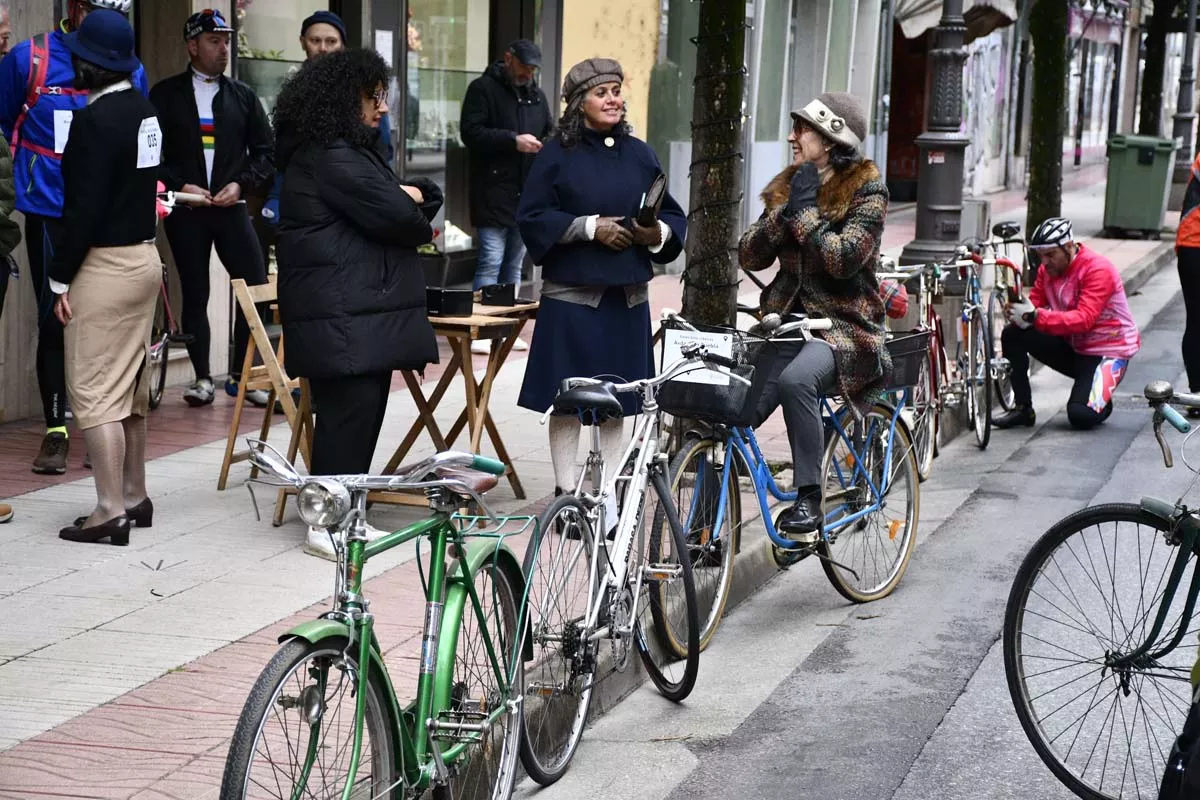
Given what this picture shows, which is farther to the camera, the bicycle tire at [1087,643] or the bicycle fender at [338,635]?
the bicycle tire at [1087,643]

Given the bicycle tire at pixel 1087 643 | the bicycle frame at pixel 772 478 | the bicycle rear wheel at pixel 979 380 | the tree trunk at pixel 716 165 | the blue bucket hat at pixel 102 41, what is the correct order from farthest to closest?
the bicycle rear wheel at pixel 979 380 < the tree trunk at pixel 716 165 < the blue bucket hat at pixel 102 41 < the bicycle frame at pixel 772 478 < the bicycle tire at pixel 1087 643

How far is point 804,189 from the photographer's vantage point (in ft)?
21.5

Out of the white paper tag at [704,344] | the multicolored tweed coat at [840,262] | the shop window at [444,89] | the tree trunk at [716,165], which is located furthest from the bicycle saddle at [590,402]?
the shop window at [444,89]

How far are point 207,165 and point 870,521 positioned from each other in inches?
175

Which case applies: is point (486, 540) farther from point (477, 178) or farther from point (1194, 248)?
point (477, 178)

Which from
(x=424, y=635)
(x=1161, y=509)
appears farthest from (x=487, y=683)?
(x=1161, y=509)

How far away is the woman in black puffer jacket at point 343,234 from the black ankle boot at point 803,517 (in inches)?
59.1

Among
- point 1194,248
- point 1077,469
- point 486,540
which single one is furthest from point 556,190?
point 1194,248

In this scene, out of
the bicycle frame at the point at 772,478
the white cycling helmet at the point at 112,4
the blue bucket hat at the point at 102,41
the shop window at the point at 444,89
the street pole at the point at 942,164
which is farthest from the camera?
the shop window at the point at 444,89

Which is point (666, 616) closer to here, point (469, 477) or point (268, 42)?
point (469, 477)

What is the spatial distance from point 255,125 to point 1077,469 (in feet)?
15.8

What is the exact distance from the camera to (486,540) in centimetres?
435

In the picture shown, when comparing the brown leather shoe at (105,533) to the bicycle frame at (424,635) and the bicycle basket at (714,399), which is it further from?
the bicycle frame at (424,635)

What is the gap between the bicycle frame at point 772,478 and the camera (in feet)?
19.5
